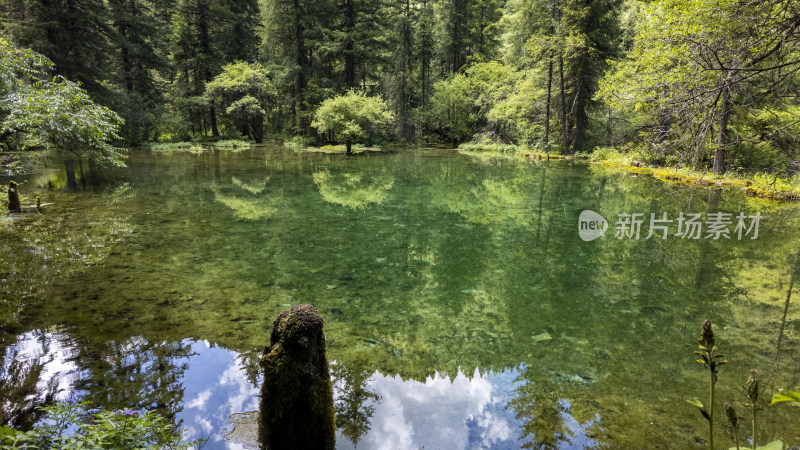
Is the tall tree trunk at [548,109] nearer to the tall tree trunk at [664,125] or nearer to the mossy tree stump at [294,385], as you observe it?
the tall tree trunk at [664,125]

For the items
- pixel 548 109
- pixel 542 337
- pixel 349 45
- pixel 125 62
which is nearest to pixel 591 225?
pixel 542 337

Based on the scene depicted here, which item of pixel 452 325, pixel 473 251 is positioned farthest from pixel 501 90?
pixel 452 325

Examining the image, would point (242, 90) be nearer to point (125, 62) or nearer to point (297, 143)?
point (297, 143)

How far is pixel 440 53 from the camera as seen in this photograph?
124ft

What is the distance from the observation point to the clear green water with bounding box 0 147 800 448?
3.33 metres

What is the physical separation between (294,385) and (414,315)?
9.08ft

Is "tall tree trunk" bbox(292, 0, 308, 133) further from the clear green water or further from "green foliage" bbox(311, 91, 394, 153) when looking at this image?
the clear green water

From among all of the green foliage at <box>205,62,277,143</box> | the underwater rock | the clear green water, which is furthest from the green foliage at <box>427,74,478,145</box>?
the underwater rock

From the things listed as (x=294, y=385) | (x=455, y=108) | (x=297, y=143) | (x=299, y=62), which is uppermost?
(x=299, y=62)

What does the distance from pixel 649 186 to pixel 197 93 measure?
35526 millimetres

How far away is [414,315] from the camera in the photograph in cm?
495

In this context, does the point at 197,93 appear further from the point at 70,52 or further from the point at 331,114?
the point at 331,114

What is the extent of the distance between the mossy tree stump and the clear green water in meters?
0.78

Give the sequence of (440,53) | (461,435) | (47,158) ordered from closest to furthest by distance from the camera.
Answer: (461,435), (47,158), (440,53)
